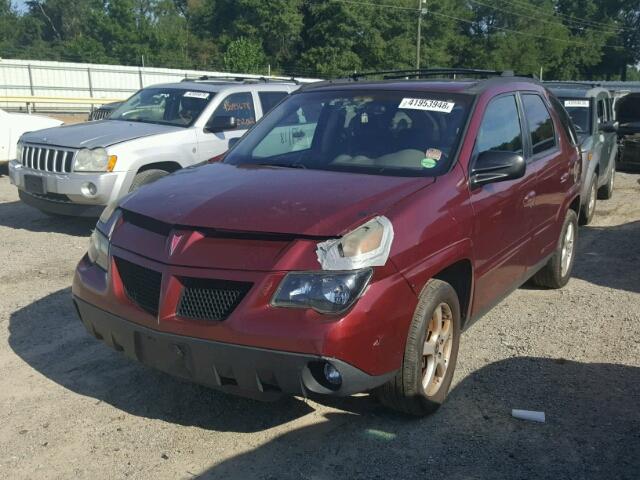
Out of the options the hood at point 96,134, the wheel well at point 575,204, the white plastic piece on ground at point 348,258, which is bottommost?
the wheel well at point 575,204

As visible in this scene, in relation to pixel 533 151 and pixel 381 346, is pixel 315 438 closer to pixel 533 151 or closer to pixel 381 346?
pixel 381 346

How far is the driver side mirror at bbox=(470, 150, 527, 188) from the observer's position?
4117 millimetres

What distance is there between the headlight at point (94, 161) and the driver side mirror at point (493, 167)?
4.78m

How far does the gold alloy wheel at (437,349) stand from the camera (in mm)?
3766

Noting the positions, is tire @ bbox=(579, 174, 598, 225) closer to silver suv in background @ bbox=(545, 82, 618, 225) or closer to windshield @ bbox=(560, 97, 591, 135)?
silver suv in background @ bbox=(545, 82, 618, 225)

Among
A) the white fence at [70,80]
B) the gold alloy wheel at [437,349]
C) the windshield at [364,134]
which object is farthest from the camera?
the white fence at [70,80]

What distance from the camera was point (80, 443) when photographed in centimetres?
355

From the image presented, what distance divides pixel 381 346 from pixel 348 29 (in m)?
61.6

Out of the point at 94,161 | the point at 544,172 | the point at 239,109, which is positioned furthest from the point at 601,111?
the point at 94,161

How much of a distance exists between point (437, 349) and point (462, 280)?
0.49 metres

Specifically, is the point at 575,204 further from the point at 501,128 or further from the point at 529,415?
the point at 529,415

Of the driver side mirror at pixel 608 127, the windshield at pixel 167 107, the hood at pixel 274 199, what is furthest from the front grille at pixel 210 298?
the driver side mirror at pixel 608 127

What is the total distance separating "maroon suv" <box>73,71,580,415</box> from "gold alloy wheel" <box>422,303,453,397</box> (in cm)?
1

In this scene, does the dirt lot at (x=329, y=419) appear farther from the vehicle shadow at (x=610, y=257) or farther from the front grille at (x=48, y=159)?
the front grille at (x=48, y=159)
